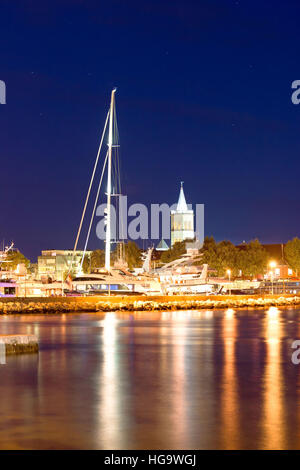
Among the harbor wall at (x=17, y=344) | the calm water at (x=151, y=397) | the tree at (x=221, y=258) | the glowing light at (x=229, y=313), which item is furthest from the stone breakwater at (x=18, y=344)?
the tree at (x=221, y=258)

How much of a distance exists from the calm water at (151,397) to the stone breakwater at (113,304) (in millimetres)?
34235

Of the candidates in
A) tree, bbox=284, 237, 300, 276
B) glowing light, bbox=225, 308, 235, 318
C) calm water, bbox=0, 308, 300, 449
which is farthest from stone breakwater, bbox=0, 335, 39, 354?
tree, bbox=284, 237, 300, 276

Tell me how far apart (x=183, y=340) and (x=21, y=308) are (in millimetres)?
33129

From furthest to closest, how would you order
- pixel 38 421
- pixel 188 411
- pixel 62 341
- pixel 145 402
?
pixel 62 341, pixel 145 402, pixel 188 411, pixel 38 421

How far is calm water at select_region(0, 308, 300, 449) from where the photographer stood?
440 inches

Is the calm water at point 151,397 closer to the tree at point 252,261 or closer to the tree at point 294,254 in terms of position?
the tree at point 252,261

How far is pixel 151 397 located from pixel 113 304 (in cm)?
5083

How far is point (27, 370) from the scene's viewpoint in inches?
758

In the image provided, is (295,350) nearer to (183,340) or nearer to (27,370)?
(183,340)

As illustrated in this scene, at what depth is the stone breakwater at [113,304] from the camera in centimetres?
6241

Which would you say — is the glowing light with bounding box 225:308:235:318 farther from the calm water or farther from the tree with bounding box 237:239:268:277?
the tree with bounding box 237:239:268:277

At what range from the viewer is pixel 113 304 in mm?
65938

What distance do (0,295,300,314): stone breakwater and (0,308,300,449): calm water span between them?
1348 inches
